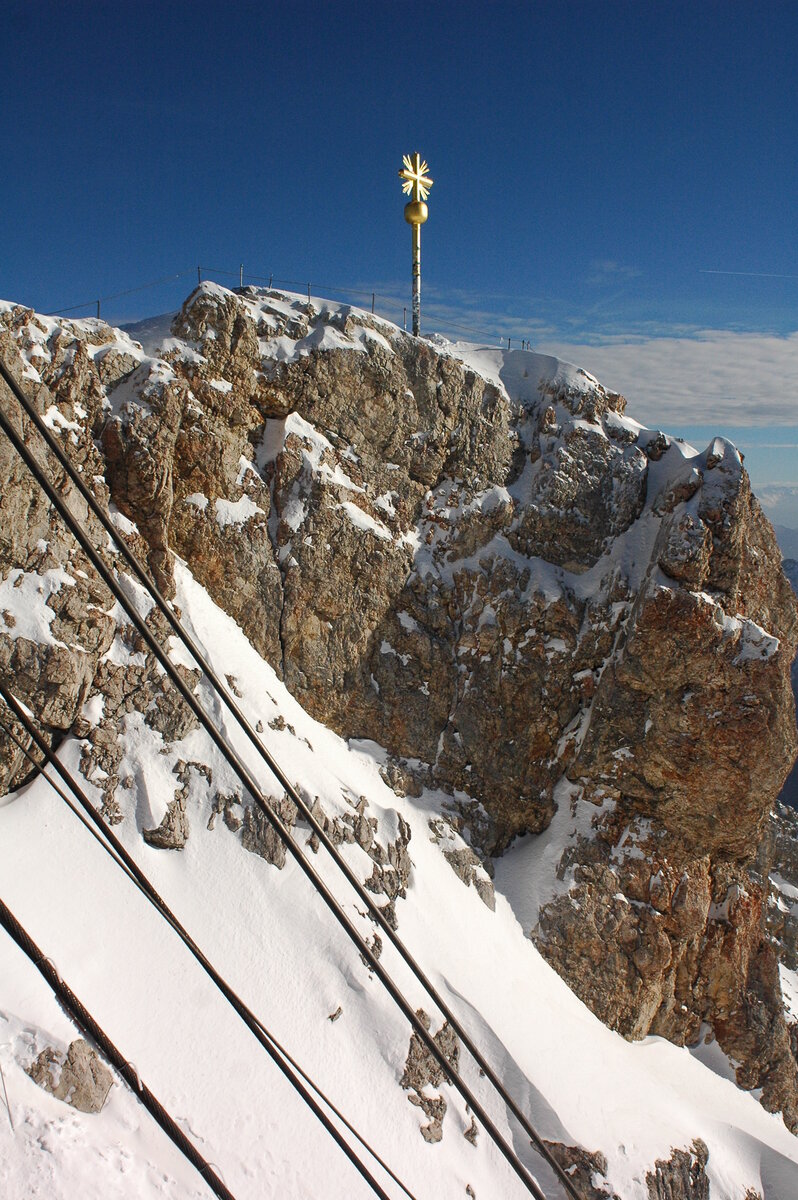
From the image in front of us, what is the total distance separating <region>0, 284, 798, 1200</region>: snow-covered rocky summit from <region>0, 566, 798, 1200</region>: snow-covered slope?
0.52ft

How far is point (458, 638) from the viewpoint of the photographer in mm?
31484

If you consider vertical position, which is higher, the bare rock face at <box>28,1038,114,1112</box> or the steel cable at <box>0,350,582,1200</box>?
the steel cable at <box>0,350,582,1200</box>

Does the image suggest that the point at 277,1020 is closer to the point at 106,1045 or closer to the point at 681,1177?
the point at 681,1177

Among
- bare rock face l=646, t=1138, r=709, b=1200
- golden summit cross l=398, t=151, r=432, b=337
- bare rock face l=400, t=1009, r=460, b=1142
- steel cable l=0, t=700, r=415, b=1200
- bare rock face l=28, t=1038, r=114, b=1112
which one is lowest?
bare rock face l=646, t=1138, r=709, b=1200

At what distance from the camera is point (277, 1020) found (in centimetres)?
1873

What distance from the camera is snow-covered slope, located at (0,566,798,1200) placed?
14965 mm

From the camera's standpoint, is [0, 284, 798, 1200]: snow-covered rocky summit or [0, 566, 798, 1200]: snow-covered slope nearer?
[0, 566, 798, 1200]: snow-covered slope

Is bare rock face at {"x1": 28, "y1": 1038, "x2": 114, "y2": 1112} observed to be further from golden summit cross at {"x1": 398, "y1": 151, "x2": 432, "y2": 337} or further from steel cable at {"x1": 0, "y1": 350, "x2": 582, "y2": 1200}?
golden summit cross at {"x1": 398, "y1": 151, "x2": 432, "y2": 337}

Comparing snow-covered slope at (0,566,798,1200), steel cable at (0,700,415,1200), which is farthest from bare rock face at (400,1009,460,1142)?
steel cable at (0,700,415,1200)

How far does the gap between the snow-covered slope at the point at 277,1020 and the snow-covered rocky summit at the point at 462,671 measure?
0.16 m

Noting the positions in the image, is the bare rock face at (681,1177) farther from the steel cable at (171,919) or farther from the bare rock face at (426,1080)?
the steel cable at (171,919)

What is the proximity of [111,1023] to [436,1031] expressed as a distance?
9.21 metres

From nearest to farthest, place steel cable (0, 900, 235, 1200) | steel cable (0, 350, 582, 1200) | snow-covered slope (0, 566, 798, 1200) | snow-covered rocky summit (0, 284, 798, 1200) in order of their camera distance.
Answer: steel cable (0, 900, 235, 1200)
steel cable (0, 350, 582, 1200)
snow-covered slope (0, 566, 798, 1200)
snow-covered rocky summit (0, 284, 798, 1200)

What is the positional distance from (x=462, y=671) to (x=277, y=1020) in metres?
15.7
